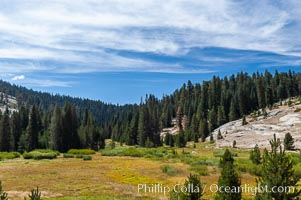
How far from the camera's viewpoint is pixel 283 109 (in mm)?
100812

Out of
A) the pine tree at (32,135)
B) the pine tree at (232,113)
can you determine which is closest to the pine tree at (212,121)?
the pine tree at (232,113)

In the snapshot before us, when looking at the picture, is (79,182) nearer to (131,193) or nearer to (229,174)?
(131,193)

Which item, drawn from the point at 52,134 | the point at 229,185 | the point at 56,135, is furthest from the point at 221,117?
the point at 229,185

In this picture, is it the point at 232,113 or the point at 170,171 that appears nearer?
the point at 170,171

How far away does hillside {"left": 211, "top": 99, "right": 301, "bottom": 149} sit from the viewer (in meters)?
78.5

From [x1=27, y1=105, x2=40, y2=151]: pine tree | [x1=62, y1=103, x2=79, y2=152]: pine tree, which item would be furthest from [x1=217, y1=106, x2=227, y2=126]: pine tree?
[x1=27, y1=105, x2=40, y2=151]: pine tree

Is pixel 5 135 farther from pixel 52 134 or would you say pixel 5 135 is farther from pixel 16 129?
pixel 16 129

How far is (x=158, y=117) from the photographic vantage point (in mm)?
123250

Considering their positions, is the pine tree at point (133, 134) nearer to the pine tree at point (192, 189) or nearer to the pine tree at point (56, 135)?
the pine tree at point (56, 135)

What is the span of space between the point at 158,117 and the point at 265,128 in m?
46.4

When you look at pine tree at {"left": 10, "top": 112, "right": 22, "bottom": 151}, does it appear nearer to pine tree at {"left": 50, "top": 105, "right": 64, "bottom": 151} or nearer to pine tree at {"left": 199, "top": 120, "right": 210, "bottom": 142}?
pine tree at {"left": 50, "top": 105, "right": 64, "bottom": 151}

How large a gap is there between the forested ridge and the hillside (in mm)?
11010

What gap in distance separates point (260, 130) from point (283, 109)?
19.5 m

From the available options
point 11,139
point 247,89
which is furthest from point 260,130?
point 11,139
